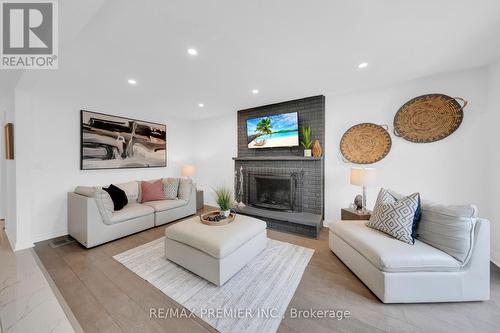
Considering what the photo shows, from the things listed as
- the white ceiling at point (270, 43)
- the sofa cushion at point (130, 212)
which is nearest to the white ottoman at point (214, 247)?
the sofa cushion at point (130, 212)

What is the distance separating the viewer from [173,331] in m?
1.30

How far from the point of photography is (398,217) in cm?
179

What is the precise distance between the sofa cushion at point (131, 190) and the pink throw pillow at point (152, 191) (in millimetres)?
113

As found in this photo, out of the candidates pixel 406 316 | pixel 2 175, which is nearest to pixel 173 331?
pixel 406 316

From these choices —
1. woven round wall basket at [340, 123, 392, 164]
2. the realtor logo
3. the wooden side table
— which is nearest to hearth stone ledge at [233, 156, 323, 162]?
woven round wall basket at [340, 123, 392, 164]

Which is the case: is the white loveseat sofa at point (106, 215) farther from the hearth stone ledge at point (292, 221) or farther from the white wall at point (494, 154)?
the white wall at point (494, 154)

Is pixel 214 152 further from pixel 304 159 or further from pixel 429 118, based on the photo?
pixel 429 118

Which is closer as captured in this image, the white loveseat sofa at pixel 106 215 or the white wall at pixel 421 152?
the white wall at pixel 421 152

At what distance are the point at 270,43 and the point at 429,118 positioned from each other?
2542 mm

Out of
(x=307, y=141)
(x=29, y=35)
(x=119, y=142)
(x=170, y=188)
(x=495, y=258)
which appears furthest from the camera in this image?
(x=170, y=188)

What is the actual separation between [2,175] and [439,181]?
24.0 ft

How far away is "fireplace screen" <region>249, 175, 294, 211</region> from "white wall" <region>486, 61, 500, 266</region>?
8.30 feet

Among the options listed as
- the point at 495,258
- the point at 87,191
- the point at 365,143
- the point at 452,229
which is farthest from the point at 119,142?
the point at 495,258

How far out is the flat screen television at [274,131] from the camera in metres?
3.43
